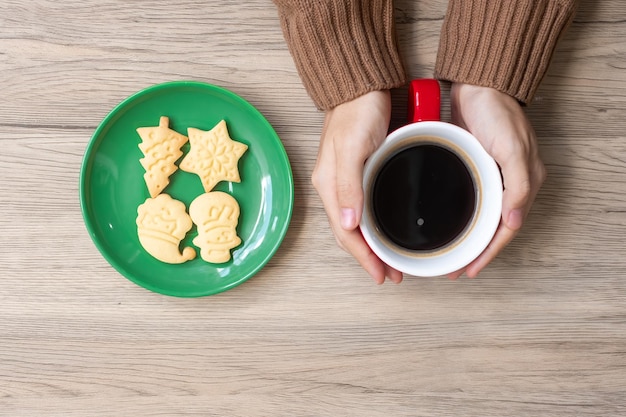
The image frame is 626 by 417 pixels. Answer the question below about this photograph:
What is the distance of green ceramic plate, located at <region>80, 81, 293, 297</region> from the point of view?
79cm

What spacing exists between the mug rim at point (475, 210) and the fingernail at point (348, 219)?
1 centimetres

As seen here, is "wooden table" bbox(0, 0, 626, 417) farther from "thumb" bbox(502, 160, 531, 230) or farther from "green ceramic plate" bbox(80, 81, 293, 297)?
"thumb" bbox(502, 160, 531, 230)

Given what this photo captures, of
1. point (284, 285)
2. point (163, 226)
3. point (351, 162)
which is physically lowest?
point (284, 285)

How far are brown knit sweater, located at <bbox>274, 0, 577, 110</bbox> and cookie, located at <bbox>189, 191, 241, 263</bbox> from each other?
0.63 ft

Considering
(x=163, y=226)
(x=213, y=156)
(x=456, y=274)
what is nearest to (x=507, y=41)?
(x=456, y=274)

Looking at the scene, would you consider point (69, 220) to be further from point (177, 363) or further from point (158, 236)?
point (177, 363)

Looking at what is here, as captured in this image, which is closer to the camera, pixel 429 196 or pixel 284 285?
pixel 429 196

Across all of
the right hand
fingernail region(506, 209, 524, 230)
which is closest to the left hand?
fingernail region(506, 209, 524, 230)

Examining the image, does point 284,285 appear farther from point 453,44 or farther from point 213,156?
point 453,44

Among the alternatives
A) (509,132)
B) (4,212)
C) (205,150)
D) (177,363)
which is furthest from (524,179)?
(4,212)

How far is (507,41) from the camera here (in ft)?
2.38

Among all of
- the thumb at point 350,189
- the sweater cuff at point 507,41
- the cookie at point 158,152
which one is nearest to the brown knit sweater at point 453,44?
the sweater cuff at point 507,41

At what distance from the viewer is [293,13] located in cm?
73

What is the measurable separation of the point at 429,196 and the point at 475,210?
0.19ft
